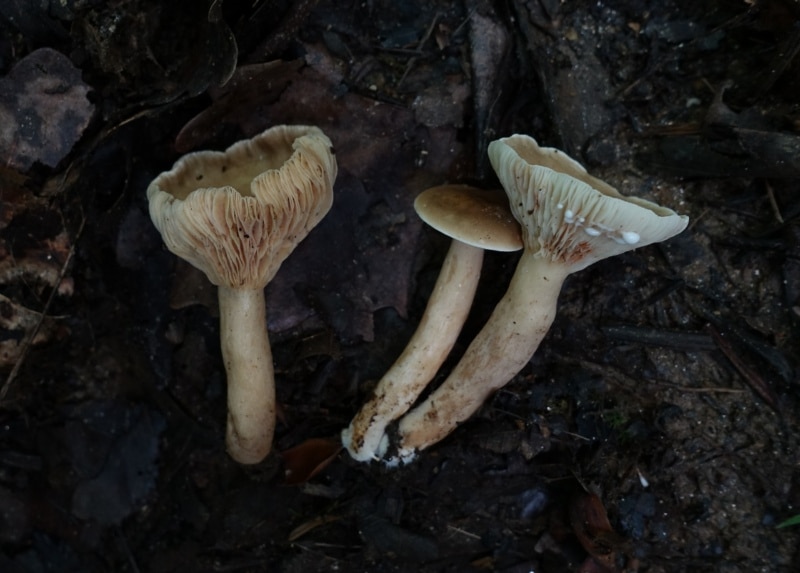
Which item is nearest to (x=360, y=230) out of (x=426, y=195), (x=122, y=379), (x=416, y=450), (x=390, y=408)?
(x=426, y=195)

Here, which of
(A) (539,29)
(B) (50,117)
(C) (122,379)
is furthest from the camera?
(C) (122,379)

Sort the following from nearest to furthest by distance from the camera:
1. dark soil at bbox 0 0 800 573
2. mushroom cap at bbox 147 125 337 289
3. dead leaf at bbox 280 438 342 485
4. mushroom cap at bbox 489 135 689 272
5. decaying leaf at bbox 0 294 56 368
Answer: mushroom cap at bbox 489 135 689 272, mushroom cap at bbox 147 125 337 289, dark soil at bbox 0 0 800 573, decaying leaf at bbox 0 294 56 368, dead leaf at bbox 280 438 342 485

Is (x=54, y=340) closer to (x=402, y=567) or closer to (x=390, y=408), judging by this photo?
(x=390, y=408)

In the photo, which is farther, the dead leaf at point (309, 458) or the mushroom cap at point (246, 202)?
the dead leaf at point (309, 458)

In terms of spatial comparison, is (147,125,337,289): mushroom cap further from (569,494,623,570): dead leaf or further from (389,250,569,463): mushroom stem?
(569,494,623,570): dead leaf

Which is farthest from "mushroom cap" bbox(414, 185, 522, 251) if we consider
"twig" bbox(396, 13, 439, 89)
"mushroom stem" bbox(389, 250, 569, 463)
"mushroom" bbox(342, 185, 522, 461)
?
"twig" bbox(396, 13, 439, 89)

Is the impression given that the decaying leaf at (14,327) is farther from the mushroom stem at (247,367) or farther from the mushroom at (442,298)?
the mushroom at (442,298)

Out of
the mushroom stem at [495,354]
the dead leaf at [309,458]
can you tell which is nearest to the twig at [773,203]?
the mushroom stem at [495,354]
